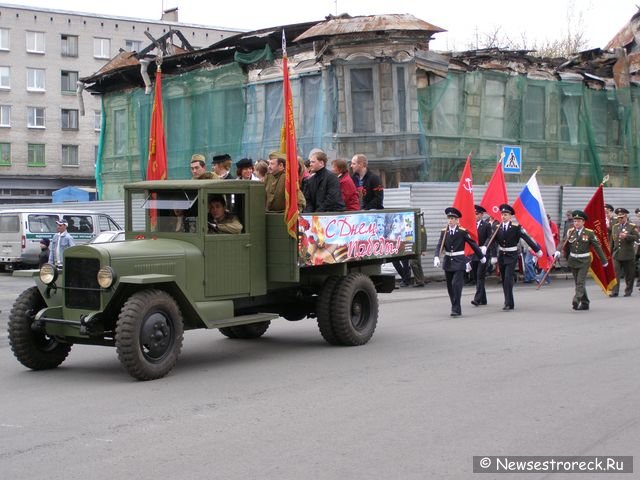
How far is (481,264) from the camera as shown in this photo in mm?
16359

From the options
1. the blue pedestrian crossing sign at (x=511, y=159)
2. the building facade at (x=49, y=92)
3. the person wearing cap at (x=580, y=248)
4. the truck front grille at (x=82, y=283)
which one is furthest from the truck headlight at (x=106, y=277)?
the building facade at (x=49, y=92)

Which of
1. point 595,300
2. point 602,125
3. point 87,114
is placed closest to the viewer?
point 595,300

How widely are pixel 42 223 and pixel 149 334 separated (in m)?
19.8

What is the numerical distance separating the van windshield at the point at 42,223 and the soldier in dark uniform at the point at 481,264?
1314cm

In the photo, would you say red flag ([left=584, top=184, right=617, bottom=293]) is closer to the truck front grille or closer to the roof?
the roof

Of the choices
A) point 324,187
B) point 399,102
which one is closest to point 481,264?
point 324,187

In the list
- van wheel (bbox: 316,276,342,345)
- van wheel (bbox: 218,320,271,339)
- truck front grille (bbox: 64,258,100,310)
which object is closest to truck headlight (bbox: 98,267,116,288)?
truck front grille (bbox: 64,258,100,310)

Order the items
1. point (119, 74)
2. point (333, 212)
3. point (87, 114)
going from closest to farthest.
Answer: point (333, 212)
point (119, 74)
point (87, 114)

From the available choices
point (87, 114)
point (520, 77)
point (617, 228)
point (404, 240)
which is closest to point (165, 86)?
point (520, 77)

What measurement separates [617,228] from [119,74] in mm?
21915

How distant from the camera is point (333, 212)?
11.1 m

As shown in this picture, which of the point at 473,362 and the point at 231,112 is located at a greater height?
the point at 231,112

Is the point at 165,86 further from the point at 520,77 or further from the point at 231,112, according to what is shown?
the point at 520,77

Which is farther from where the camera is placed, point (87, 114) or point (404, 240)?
point (87, 114)
